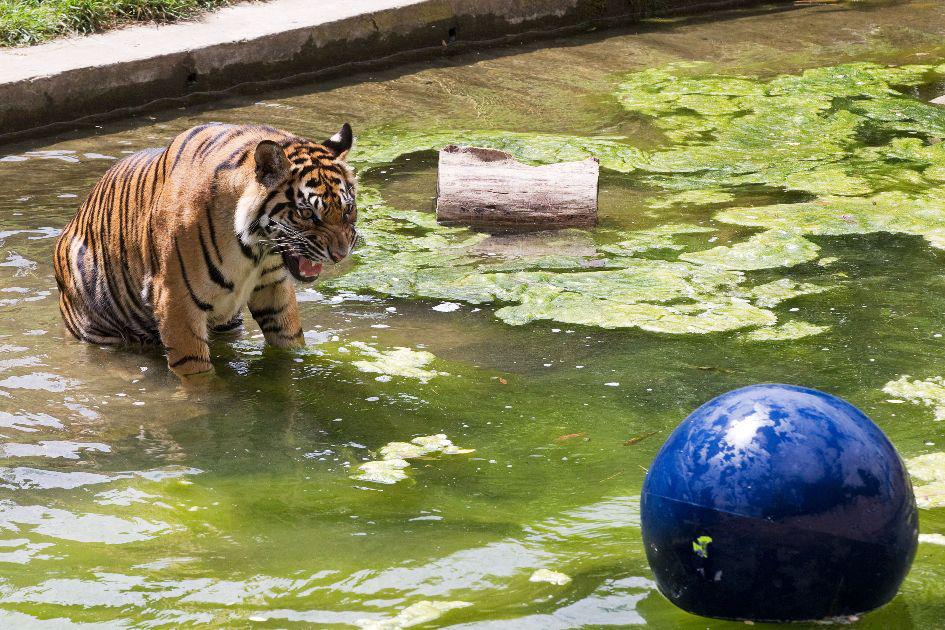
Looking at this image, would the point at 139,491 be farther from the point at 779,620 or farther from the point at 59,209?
the point at 59,209

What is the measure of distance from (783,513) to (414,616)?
3.01 feet

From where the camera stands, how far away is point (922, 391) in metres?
→ 4.40

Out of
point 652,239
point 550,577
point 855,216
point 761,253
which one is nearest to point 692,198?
point 652,239

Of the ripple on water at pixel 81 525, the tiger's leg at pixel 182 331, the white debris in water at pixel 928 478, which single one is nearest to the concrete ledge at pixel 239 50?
the tiger's leg at pixel 182 331

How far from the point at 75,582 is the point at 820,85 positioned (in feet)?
24.8

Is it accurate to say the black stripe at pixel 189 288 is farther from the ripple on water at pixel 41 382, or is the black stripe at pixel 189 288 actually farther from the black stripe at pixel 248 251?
the ripple on water at pixel 41 382

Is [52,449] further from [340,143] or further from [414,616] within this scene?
[414,616]

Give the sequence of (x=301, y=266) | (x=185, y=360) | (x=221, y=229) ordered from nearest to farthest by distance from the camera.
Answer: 1. (x=221, y=229)
2. (x=301, y=266)
3. (x=185, y=360)

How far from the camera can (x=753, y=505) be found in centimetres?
273

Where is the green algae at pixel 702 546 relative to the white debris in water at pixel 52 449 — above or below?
above

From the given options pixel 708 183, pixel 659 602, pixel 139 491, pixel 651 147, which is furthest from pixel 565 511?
pixel 651 147

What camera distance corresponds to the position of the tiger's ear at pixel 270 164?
422cm

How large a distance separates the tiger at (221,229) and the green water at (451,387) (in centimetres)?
29

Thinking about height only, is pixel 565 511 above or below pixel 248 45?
below
